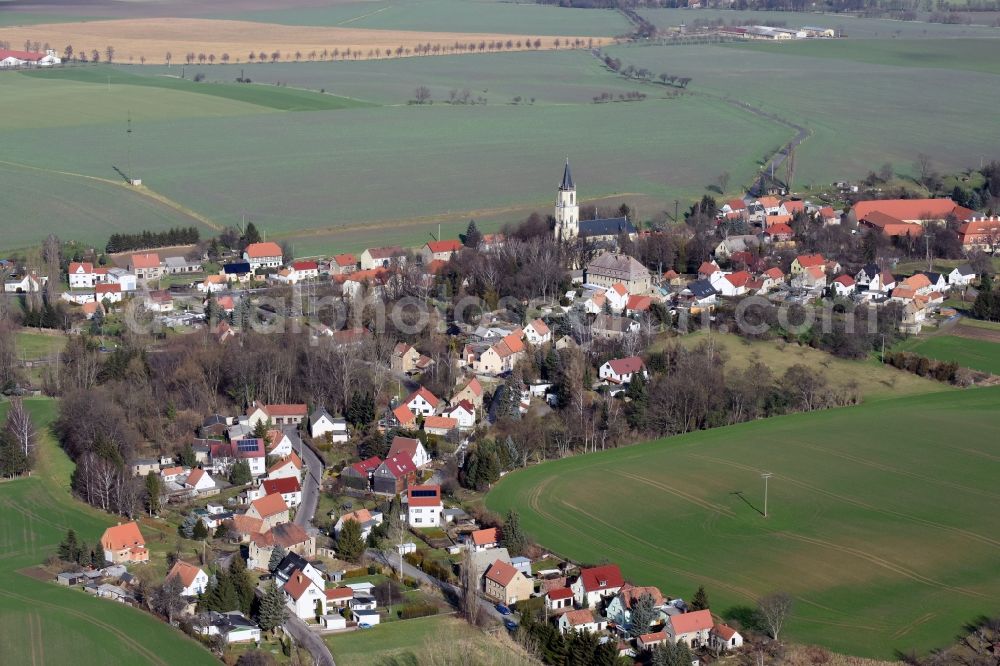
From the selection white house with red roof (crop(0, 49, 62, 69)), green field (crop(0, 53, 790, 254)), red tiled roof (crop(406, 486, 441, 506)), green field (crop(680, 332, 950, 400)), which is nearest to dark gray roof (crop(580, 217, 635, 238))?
green field (crop(0, 53, 790, 254))

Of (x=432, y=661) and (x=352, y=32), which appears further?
(x=352, y=32)

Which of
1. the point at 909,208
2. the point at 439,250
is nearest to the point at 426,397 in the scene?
the point at 439,250

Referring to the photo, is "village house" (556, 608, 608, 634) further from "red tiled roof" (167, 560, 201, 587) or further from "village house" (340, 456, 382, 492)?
"village house" (340, 456, 382, 492)

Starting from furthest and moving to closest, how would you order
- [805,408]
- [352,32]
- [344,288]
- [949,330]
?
[352,32]
[344,288]
[949,330]
[805,408]

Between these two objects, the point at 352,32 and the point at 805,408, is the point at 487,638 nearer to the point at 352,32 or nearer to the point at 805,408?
the point at 805,408

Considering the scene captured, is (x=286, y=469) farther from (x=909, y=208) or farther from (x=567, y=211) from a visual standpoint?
(x=909, y=208)

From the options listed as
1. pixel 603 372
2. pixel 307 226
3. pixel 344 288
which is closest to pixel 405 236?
pixel 307 226

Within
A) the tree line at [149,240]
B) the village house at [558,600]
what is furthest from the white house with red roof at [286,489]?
the tree line at [149,240]
